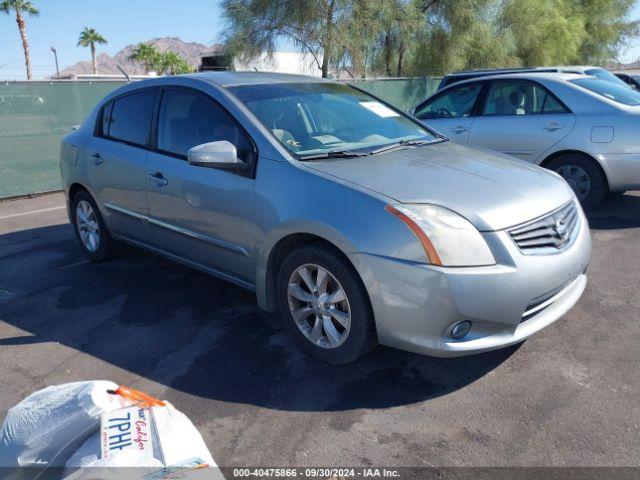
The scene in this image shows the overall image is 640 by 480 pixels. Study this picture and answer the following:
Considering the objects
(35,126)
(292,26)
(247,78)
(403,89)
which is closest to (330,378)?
(247,78)

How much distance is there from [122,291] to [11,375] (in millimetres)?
1366

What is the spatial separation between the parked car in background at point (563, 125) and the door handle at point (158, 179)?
11.9 ft

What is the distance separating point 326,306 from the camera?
10.6ft

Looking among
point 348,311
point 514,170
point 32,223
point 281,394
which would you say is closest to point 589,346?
point 514,170

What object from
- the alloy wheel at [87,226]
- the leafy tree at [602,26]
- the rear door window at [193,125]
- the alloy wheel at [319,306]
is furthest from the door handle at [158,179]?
the leafy tree at [602,26]

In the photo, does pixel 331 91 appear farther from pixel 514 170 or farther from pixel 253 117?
pixel 514 170

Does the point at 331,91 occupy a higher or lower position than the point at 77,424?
higher

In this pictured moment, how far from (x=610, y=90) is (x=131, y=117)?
17.0ft

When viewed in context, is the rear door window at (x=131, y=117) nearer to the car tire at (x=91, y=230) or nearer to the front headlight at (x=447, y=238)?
the car tire at (x=91, y=230)

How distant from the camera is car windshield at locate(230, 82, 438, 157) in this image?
3691mm

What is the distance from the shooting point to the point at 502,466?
2.46 m

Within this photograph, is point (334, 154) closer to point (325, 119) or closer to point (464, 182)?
point (325, 119)

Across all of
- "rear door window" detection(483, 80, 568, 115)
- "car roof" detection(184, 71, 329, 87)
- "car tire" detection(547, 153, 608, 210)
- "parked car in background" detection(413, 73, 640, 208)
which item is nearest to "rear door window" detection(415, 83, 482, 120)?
"parked car in background" detection(413, 73, 640, 208)

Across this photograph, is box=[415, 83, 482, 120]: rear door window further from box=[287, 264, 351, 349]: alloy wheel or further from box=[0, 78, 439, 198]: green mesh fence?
box=[0, 78, 439, 198]: green mesh fence
